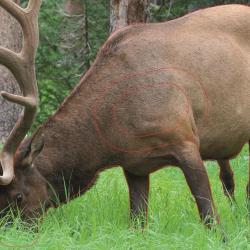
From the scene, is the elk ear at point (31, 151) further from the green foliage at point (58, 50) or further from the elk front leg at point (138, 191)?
the green foliage at point (58, 50)

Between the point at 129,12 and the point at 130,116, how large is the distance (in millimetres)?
3778

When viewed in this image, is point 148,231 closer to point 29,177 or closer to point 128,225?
point 128,225

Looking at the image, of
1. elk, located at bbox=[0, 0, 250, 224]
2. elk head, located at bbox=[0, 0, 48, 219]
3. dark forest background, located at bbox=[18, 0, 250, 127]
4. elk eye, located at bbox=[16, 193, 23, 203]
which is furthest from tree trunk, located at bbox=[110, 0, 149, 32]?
dark forest background, located at bbox=[18, 0, 250, 127]

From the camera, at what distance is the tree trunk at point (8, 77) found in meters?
10.7

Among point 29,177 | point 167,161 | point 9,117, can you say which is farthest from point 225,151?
point 9,117

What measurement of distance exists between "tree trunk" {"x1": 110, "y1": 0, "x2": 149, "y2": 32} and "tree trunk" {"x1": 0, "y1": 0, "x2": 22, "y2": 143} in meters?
1.43

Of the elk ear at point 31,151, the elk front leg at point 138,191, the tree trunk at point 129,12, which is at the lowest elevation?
the elk front leg at point 138,191

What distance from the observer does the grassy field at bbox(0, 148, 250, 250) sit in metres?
5.88

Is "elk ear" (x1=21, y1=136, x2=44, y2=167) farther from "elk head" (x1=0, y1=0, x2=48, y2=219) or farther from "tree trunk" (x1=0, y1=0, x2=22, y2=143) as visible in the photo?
"tree trunk" (x1=0, y1=0, x2=22, y2=143)

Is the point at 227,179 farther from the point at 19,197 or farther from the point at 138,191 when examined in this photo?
the point at 19,197

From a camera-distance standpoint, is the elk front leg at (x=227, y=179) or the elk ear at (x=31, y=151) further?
the elk front leg at (x=227, y=179)

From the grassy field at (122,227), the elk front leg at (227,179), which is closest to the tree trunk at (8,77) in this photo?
the grassy field at (122,227)

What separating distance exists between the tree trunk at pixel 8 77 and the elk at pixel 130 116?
4.01 m

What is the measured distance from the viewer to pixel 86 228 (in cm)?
641
